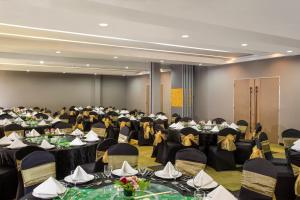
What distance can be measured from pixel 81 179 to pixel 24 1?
2449mm

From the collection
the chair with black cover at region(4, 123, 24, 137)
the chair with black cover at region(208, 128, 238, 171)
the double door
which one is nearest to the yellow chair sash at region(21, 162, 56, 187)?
the chair with black cover at region(4, 123, 24, 137)

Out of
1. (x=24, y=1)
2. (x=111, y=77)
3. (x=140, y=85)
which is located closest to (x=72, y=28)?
(x=24, y=1)

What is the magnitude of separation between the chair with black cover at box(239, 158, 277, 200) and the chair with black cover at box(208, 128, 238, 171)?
3.30 metres

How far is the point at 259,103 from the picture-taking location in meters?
10.3

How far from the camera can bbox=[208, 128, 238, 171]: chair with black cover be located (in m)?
6.44

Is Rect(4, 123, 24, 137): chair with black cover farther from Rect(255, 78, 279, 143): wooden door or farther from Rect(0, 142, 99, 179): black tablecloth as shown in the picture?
Rect(255, 78, 279, 143): wooden door

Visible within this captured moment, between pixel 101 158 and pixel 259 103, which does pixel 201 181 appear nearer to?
pixel 101 158

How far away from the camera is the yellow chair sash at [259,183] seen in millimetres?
2998

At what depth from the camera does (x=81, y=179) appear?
2859 millimetres

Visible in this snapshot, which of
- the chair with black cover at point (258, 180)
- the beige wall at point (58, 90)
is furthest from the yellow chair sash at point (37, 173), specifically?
the beige wall at point (58, 90)

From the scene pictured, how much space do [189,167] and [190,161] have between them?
0.07 m

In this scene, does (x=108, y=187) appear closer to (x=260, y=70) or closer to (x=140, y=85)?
(x=260, y=70)

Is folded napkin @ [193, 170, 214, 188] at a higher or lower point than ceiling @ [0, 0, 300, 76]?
lower

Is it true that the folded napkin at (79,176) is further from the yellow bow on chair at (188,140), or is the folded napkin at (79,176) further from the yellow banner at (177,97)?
the yellow banner at (177,97)
